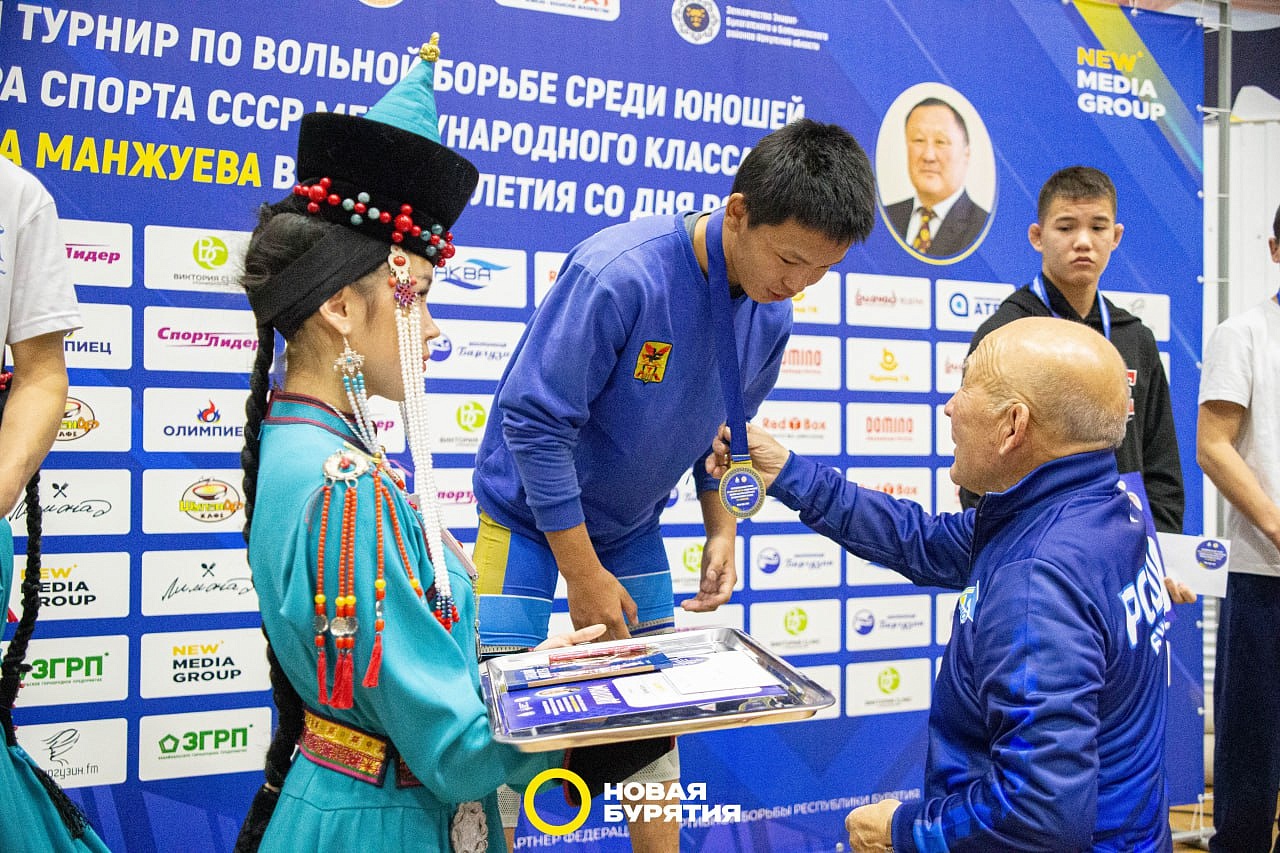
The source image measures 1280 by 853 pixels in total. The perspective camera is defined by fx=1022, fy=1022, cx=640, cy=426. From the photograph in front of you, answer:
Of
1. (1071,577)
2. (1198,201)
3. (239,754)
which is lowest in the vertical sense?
(239,754)

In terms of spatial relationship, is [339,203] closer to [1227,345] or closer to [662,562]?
[662,562]

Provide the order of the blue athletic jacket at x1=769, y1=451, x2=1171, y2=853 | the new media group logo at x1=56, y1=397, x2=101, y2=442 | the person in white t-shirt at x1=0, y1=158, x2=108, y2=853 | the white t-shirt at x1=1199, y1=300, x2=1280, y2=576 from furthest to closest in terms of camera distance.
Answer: the white t-shirt at x1=1199, y1=300, x2=1280, y2=576 < the new media group logo at x1=56, y1=397, x2=101, y2=442 < the person in white t-shirt at x1=0, y1=158, x2=108, y2=853 < the blue athletic jacket at x1=769, y1=451, x2=1171, y2=853

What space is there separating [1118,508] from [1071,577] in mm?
192

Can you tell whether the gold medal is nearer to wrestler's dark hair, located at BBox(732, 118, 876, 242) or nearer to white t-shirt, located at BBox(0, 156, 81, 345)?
wrestler's dark hair, located at BBox(732, 118, 876, 242)

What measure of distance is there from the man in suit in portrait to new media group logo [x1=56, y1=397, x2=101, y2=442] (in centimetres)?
260

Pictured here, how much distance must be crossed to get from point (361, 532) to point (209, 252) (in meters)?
1.90

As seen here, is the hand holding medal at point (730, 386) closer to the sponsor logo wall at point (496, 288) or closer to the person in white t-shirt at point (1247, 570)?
the sponsor logo wall at point (496, 288)

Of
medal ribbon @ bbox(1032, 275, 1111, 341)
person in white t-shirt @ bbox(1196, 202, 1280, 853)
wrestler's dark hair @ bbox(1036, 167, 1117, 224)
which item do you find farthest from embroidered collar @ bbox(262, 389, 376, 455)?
person in white t-shirt @ bbox(1196, 202, 1280, 853)

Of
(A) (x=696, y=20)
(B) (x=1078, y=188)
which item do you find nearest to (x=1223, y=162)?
(B) (x=1078, y=188)

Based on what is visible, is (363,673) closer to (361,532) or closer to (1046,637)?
(361,532)

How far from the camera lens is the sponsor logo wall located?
2.70m

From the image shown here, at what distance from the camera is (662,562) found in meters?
2.36

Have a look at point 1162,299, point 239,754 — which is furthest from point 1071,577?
point 1162,299

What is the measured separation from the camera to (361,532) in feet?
3.97
